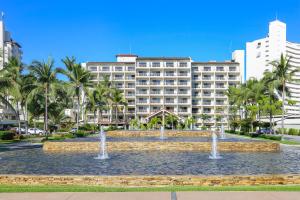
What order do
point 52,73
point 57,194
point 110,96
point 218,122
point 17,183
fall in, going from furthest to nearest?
1. point 218,122
2. point 110,96
3. point 52,73
4. point 17,183
5. point 57,194

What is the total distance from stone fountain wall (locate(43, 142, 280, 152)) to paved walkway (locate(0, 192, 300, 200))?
605 inches

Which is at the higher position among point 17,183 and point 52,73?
point 52,73

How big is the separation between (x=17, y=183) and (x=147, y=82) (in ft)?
273

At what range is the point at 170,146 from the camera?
77.8 feet

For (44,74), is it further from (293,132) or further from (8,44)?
(8,44)

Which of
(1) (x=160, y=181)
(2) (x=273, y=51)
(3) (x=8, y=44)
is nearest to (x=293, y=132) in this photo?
(1) (x=160, y=181)

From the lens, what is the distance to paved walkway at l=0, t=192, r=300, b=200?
312 inches

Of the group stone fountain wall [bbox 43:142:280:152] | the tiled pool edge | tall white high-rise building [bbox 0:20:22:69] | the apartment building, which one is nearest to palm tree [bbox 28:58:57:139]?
stone fountain wall [bbox 43:142:280:152]

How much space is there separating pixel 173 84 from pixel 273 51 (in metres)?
50.6

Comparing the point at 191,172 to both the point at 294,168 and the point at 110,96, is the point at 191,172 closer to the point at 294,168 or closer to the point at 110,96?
the point at 294,168

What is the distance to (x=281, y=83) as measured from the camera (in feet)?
135

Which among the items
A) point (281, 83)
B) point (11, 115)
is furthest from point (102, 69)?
point (281, 83)

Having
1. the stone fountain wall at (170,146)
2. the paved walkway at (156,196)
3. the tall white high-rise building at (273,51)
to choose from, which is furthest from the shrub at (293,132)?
the tall white high-rise building at (273,51)

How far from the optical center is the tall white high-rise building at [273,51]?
117 m
